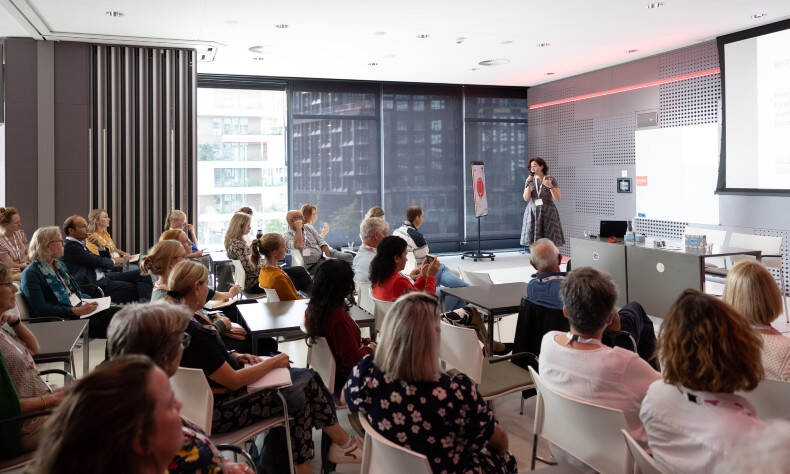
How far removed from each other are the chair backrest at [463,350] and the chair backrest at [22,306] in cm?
285

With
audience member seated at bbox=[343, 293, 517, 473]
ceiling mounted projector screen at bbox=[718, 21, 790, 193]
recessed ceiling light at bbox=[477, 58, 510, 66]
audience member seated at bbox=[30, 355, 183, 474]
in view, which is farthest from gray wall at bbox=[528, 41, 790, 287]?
audience member seated at bbox=[30, 355, 183, 474]

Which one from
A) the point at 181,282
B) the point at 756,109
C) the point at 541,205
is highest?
the point at 756,109

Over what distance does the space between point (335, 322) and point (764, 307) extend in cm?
194

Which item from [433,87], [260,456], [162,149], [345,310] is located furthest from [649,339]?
[433,87]

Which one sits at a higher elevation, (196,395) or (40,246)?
(40,246)

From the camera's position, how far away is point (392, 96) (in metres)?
11.4

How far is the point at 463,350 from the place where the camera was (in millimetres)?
3131

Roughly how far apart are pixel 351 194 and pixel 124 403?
33.7 feet

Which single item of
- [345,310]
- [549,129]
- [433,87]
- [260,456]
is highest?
[433,87]

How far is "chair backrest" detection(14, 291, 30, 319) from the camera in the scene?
3988mm

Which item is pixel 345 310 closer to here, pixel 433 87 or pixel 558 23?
pixel 558 23

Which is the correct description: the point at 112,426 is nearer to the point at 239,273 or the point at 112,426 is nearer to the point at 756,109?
A: the point at 239,273

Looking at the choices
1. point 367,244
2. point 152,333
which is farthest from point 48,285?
point 152,333

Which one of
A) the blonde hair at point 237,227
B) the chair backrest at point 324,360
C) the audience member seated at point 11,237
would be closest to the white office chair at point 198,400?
the chair backrest at point 324,360
